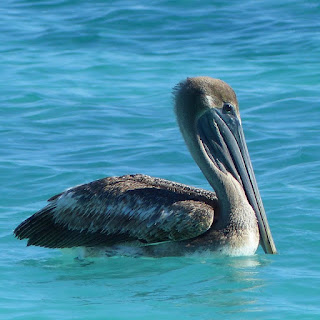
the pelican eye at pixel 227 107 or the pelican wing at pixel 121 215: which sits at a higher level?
the pelican eye at pixel 227 107

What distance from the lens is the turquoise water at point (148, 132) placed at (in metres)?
6.86

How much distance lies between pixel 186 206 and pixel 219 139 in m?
Answer: 0.74

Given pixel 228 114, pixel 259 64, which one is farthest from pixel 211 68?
pixel 228 114

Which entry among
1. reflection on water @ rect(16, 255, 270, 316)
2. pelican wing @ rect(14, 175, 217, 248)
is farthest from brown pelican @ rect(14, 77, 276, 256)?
reflection on water @ rect(16, 255, 270, 316)

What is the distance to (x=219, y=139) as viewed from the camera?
26.2 ft

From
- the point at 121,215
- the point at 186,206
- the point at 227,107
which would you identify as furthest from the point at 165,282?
the point at 227,107

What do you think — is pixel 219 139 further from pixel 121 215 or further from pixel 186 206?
pixel 121 215

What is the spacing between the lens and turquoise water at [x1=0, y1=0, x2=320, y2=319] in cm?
686

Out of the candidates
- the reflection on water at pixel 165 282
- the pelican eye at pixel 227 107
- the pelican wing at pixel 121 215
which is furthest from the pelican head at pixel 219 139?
the reflection on water at pixel 165 282

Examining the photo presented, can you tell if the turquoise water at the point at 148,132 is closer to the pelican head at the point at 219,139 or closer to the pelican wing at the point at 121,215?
the pelican wing at the point at 121,215

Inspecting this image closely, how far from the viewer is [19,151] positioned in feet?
36.9

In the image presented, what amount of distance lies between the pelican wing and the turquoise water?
0.20 metres

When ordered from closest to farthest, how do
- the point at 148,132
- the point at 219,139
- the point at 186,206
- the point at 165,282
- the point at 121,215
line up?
the point at 165,282, the point at 186,206, the point at 121,215, the point at 219,139, the point at 148,132

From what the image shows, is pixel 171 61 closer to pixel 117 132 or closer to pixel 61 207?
pixel 117 132
